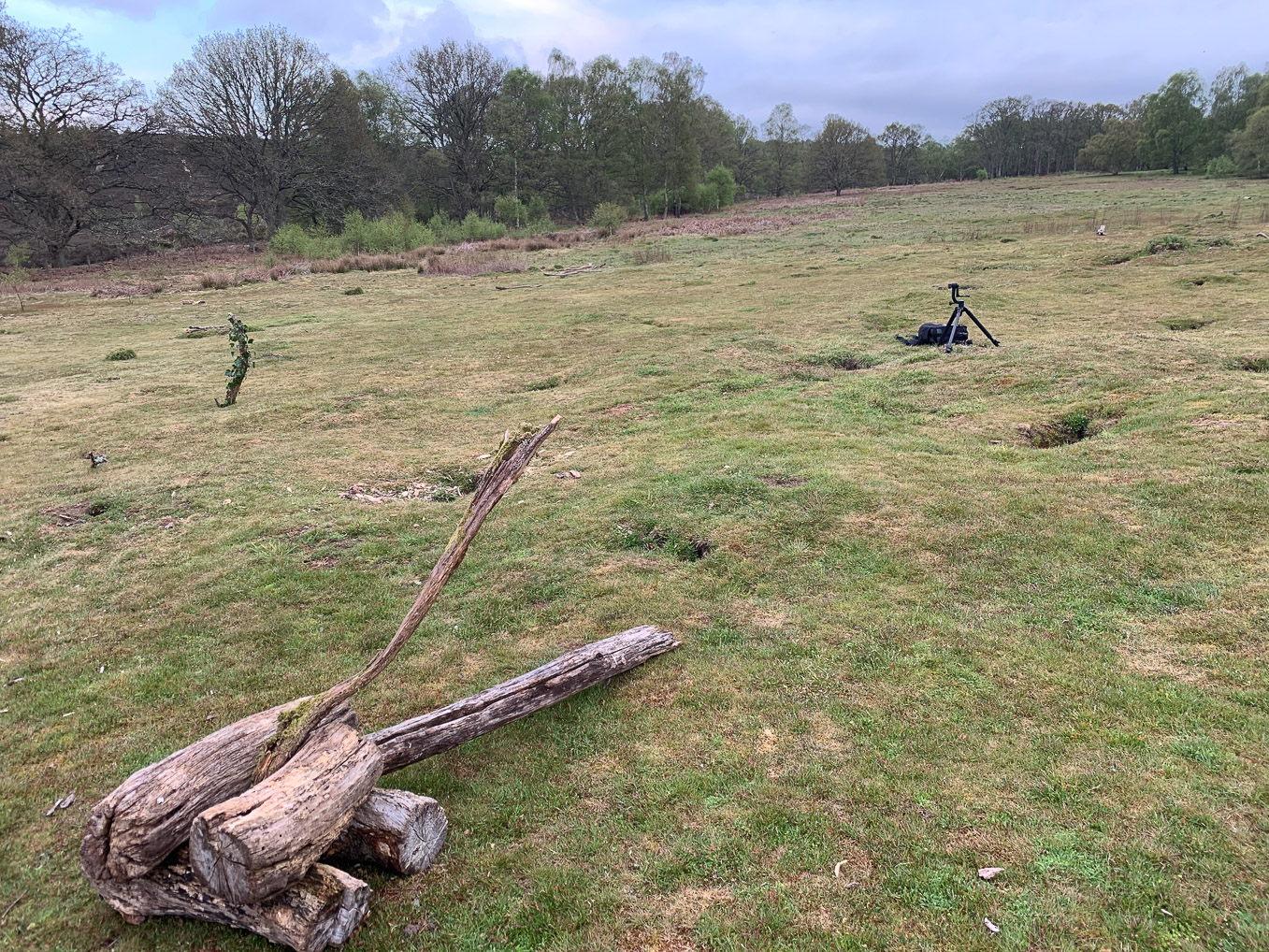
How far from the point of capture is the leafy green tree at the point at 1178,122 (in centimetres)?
7412

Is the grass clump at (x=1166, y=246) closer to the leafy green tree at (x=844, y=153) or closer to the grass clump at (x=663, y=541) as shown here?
the grass clump at (x=663, y=541)

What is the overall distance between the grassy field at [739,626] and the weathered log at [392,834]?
14cm

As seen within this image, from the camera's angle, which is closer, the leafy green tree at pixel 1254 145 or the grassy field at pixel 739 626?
the grassy field at pixel 739 626

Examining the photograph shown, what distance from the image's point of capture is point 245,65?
161ft

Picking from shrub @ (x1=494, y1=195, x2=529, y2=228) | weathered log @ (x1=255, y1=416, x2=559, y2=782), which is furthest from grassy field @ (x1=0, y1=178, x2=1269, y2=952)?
shrub @ (x1=494, y1=195, x2=529, y2=228)

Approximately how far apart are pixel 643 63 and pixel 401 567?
69.2 m

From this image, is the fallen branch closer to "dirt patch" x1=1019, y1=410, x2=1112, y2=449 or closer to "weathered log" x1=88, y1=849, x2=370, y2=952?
"dirt patch" x1=1019, y1=410, x2=1112, y2=449

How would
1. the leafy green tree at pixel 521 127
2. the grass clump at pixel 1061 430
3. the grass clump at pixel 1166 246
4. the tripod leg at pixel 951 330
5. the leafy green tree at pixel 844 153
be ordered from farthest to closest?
1. the leafy green tree at pixel 844 153
2. the leafy green tree at pixel 521 127
3. the grass clump at pixel 1166 246
4. the tripod leg at pixel 951 330
5. the grass clump at pixel 1061 430

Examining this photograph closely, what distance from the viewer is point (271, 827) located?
3131 mm

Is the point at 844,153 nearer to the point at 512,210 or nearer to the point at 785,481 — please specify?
the point at 512,210

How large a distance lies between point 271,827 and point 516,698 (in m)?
2.03

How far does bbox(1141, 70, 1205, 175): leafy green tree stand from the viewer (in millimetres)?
74125

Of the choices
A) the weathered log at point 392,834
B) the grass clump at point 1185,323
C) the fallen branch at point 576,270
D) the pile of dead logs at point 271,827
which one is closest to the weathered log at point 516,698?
the pile of dead logs at point 271,827

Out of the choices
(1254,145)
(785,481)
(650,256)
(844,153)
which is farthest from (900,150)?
(785,481)
